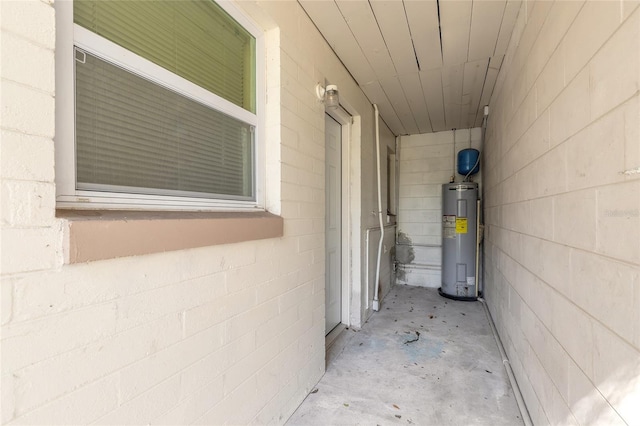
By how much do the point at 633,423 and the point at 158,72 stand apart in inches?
74.7

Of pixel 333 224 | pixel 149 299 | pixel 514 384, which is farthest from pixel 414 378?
pixel 149 299

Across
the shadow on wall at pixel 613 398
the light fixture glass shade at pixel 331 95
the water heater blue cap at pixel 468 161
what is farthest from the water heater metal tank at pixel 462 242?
the shadow on wall at pixel 613 398

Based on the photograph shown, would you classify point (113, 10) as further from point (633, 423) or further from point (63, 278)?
point (633, 423)

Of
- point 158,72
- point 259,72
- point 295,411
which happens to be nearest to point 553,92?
point 259,72

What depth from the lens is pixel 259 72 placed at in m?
1.73

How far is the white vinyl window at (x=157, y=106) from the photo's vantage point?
93 centimetres

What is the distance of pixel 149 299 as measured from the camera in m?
1.02

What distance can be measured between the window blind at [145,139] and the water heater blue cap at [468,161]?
152 inches

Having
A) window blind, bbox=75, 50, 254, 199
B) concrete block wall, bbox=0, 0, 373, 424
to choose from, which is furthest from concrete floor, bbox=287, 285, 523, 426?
window blind, bbox=75, 50, 254, 199

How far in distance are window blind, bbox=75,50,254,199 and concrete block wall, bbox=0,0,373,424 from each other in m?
0.18

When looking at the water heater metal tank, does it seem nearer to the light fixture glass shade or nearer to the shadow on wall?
the light fixture glass shade

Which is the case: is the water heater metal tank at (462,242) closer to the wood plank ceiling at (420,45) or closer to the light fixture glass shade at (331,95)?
the wood plank ceiling at (420,45)

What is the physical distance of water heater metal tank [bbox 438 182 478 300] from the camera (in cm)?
426

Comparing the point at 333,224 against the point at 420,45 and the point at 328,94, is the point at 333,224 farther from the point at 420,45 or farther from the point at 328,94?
the point at 420,45
